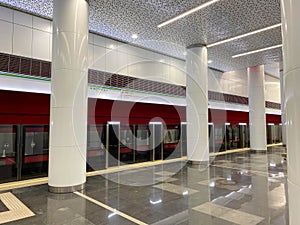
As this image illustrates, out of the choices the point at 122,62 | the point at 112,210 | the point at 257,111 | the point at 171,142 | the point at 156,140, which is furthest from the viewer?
the point at 257,111

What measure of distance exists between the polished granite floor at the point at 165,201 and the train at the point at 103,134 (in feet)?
3.01

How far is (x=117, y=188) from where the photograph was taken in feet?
15.9

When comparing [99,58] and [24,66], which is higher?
[99,58]

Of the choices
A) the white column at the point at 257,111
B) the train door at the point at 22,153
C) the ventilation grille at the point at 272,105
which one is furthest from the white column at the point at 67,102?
the ventilation grille at the point at 272,105

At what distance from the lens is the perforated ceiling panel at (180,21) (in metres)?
5.54

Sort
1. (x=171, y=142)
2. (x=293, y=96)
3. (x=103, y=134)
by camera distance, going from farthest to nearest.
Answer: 1. (x=171, y=142)
2. (x=103, y=134)
3. (x=293, y=96)

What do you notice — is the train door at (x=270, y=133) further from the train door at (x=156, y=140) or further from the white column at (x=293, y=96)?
the white column at (x=293, y=96)

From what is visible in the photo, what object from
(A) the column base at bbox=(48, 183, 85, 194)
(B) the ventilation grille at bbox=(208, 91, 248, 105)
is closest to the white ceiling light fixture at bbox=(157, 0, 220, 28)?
(A) the column base at bbox=(48, 183, 85, 194)

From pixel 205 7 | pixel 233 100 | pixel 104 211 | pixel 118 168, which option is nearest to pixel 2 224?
pixel 104 211

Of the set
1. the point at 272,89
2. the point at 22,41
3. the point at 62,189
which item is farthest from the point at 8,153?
the point at 272,89

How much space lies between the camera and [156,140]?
28.2 feet

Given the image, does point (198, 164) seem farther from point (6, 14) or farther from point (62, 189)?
point (6, 14)

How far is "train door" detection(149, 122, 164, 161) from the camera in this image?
850 cm

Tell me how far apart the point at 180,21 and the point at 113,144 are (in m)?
4.36
